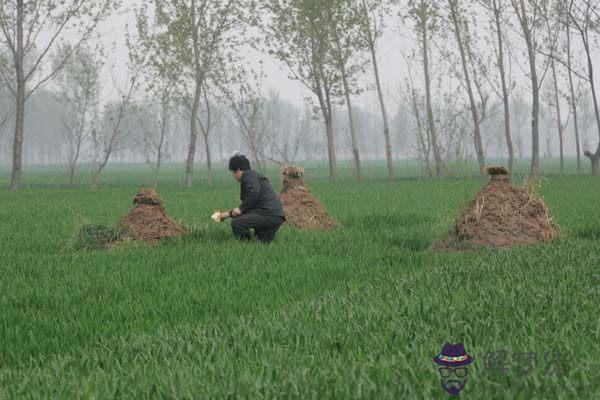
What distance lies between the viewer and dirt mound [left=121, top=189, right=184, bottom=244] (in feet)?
26.4

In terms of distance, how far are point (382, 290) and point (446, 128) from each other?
25410mm

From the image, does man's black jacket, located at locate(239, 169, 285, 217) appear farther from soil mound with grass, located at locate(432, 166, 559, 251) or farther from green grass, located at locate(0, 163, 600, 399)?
soil mound with grass, located at locate(432, 166, 559, 251)

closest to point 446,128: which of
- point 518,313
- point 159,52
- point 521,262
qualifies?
point 159,52

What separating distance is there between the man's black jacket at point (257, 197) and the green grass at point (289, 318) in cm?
54

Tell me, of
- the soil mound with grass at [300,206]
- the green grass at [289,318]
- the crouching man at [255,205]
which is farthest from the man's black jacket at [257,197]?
the soil mound with grass at [300,206]

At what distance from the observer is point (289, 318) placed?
3926 millimetres

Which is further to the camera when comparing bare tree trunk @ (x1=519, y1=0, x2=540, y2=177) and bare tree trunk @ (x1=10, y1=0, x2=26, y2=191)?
bare tree trunk @ (x1=519, y1=0, x2=540, y2=177)

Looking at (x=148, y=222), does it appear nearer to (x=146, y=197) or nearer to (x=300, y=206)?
(x=146, y=197)

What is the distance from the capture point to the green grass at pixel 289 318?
2.63 metres

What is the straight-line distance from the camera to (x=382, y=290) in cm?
479

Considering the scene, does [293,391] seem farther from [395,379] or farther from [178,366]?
[178,366]

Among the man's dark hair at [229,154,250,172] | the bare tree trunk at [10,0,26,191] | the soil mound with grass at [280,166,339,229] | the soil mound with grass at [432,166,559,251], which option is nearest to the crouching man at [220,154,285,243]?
the man's dark hair at [229,154,250,172]

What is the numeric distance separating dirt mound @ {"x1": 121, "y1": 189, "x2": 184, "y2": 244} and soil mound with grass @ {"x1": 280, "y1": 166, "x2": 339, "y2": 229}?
7.36 ft

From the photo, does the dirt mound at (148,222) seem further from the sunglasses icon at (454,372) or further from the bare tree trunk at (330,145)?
the bare tree trunk at (330,145)
